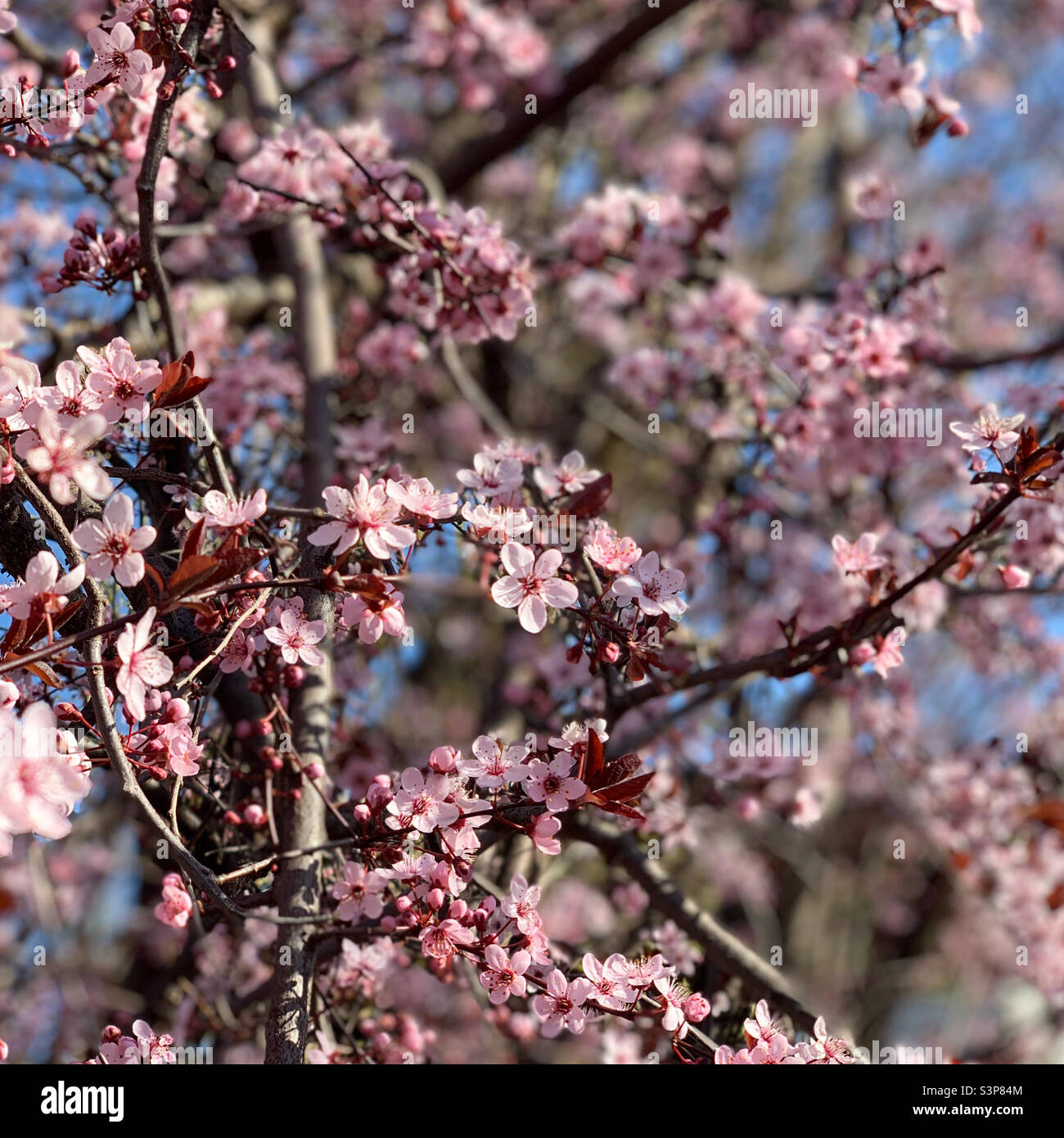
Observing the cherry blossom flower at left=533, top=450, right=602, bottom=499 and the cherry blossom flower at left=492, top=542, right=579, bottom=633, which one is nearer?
the cherry blossom flower at left=492, top=542, right=579, bottom=633

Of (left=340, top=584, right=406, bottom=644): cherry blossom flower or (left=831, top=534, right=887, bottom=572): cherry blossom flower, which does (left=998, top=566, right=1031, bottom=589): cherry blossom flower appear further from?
(left=340, top=584, right=406, bottom=644): cherry blossom flower

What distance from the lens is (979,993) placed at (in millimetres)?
7129

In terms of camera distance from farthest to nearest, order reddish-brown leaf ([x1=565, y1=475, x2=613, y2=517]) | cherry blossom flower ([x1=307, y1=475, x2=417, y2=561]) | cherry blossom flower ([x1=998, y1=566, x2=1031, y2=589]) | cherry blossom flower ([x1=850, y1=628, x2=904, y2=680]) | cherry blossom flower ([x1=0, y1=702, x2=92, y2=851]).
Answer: cherry blossom flower ([x1=998, y1=566, x2=1031, y2=589])
cherry blossom flower ([x1=850, y1=628, x2=904, y2=680])
reddish-brown leaf ([x1=565, y1=475, x2=613, y2=517])
cherry blossom flower ([x1=307, y1=475, x2=417, y2=561])
cherry blossom flower ([x1=0, y1=702, x2=92, y2=851])

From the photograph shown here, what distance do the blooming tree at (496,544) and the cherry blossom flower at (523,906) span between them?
1 centimetres

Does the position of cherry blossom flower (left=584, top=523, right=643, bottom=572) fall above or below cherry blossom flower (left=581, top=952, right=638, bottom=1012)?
above

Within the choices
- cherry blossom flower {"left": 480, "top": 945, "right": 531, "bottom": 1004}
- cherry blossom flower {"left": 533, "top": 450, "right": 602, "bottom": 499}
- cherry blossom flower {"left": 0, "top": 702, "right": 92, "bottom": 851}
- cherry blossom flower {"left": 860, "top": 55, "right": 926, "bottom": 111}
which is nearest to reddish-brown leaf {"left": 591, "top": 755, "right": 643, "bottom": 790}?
cherry blossom flower {"left": 480, "top": 945, "right": 531, "bottom": 1004}

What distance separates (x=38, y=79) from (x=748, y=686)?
2.90m

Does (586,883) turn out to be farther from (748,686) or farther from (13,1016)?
(13,1016)

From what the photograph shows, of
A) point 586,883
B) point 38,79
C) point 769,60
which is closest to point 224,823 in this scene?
point 38,79

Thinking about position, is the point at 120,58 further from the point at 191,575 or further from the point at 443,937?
the point at 443,937

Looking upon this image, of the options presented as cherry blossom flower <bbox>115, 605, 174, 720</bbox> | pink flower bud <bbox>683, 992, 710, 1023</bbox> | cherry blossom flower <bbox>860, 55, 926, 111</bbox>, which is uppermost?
cherry blossom flower <bbox>860, 55, 926, 111</bbox>

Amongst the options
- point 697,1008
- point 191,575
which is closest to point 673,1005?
point 697,1008

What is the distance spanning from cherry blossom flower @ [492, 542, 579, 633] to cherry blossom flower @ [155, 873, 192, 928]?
798 millimetres

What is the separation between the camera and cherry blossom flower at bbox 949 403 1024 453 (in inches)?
69.4
